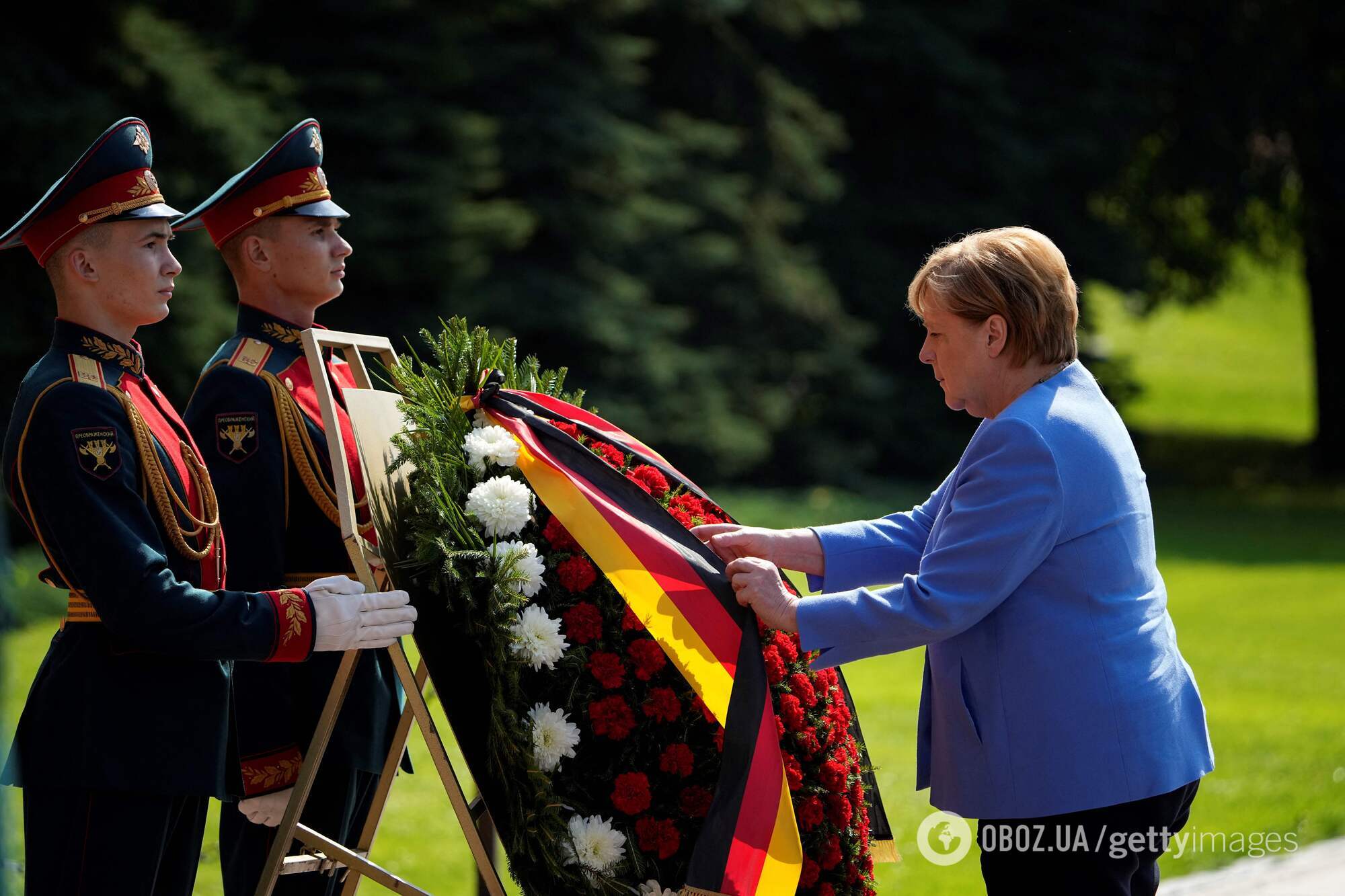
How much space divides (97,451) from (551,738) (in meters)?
1.07

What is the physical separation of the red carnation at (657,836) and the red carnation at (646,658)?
30 cm

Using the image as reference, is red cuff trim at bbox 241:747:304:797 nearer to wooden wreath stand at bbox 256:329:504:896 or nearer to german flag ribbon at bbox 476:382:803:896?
wooden wreath stand at bbox 256:329:504:896

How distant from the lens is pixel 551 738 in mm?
2969

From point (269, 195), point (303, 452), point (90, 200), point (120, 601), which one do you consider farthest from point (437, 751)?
point (269, 195)

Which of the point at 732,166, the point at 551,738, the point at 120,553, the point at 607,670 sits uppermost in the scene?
the point at 732,166

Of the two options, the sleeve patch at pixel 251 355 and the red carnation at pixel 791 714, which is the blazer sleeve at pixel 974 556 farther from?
the sleeve patch at pixel 251 355

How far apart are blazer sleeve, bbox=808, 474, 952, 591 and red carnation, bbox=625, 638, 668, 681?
552mm

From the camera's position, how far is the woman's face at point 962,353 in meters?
3.03

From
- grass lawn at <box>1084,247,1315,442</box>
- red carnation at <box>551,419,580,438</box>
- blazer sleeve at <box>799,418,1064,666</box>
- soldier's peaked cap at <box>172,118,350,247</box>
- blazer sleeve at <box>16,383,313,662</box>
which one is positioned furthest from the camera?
grass lawn at <box>1084,247,1315,442</box>

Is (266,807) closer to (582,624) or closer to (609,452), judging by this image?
(582,624)

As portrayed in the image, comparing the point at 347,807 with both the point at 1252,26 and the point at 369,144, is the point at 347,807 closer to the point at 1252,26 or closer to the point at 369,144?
the point at 369,144

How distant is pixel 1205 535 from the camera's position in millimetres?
17516

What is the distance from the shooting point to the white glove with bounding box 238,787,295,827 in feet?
11.0

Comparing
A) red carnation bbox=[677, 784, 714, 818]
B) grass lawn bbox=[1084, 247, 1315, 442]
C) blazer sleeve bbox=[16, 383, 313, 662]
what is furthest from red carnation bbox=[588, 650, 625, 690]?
grass lawn bbox=[1084, 247, 1315, 442]
